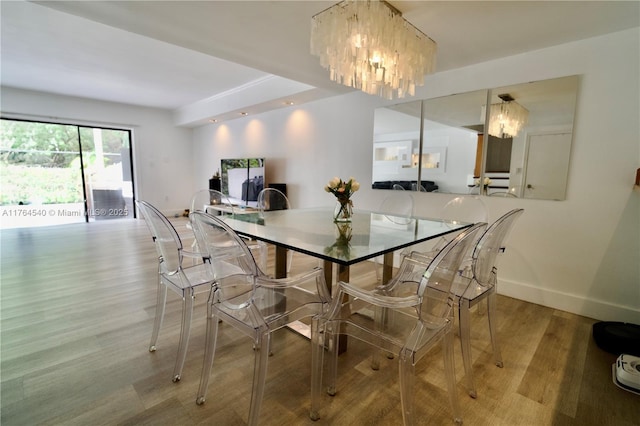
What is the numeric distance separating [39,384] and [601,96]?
14.3 feet

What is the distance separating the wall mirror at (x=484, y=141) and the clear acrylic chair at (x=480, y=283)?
1282 millimetres

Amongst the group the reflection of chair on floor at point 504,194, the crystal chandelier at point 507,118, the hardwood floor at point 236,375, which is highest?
the crystal chandelier at point 507,118

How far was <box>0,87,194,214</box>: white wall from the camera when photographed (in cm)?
540

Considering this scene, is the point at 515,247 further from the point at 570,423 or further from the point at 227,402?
the point at 227,402

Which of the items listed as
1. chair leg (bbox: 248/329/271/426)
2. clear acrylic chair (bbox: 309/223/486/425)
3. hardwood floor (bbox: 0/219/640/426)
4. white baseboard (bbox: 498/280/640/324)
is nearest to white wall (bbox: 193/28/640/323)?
white baseboard (bbox: 498/280/640/324)

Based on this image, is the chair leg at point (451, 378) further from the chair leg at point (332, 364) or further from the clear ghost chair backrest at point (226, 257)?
the clear ghost chair backrest at point (226, 257)

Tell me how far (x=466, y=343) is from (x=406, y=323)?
0.48m

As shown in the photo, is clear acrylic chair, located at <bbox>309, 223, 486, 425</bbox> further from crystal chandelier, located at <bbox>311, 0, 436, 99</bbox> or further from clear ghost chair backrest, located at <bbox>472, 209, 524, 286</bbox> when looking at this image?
crystal chandelier, located at <bbox>311, 0, 436, 99</bbox>

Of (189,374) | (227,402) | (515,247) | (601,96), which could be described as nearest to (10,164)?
(189,374)

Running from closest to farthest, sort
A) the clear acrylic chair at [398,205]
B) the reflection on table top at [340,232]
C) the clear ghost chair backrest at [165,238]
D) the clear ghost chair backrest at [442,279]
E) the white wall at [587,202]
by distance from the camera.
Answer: the clear ghost chair backrest at [442,279]
the reflection on table top at [340,232]
the clear ghost chair backrest at [165,238]
the white wall at [587,202]
the clear acrylic chair at [398,205]

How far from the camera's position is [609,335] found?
1961 millimetres

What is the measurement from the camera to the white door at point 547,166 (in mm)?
2551

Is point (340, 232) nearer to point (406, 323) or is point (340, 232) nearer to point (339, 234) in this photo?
point (339, 234)

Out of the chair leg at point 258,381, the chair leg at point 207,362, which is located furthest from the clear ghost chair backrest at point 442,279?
the chair leg at point 207,362
